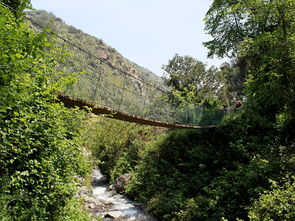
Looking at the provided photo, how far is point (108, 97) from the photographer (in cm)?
592

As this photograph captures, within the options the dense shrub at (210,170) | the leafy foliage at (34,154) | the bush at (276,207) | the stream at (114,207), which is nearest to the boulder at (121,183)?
the stream at (114,207)

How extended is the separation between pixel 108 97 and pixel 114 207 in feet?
11.1

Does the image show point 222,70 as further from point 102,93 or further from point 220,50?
point 102,93

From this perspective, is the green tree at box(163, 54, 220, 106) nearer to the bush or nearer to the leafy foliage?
the bush

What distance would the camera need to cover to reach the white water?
6.38 m

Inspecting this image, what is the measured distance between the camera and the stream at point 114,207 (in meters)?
6.32

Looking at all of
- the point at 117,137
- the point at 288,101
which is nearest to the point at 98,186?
the point at 117,137

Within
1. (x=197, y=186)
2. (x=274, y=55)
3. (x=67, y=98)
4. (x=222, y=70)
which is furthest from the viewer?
(x=222, y=70)

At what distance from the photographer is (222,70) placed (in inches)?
701

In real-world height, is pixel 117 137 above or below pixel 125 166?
above

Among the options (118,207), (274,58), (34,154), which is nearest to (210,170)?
(118,207)

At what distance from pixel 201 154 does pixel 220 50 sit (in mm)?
Result: 6425

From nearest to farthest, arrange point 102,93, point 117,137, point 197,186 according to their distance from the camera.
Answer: point 102,93
point 197,186
point 117,137

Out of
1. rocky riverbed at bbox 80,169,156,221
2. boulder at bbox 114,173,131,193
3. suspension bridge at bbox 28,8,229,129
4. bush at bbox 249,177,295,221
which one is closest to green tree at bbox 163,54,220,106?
suspension bridge at bbox 28,8,229,129
